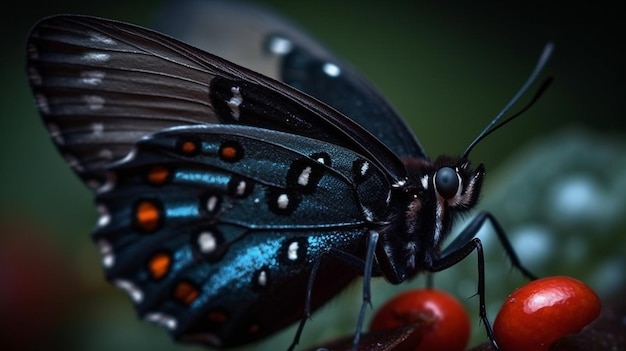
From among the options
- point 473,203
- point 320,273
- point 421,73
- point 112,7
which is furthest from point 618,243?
point 112,7

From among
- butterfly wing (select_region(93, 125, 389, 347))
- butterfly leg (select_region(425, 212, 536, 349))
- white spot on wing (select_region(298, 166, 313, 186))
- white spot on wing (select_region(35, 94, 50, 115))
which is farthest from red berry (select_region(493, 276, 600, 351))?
white spot on wing (select_region(35, 94, 50, 115))

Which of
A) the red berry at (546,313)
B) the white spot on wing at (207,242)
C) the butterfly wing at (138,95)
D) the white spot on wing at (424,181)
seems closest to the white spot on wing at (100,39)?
the butterfly wing at (138,95)

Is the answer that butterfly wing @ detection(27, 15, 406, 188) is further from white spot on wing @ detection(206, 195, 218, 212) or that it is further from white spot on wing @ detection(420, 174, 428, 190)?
white spot on wing @ detection(206, 195, 218, 212)

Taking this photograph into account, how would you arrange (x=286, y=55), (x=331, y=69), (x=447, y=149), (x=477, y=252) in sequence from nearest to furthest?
(x=477, y=252) < (x=331, y=69) < (x=286, y=55) < (x=447, y=149)

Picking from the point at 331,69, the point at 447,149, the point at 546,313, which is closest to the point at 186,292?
the point at 331,69

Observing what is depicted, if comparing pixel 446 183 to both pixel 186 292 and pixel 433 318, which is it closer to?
pixel 433 318

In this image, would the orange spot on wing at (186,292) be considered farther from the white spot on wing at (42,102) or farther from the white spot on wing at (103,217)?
the white spot on wing at (42,102)
